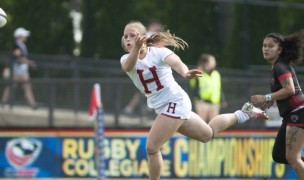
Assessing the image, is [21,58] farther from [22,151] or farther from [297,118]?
[297,118]

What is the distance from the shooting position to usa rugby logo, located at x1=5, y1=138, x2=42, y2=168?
1680cm

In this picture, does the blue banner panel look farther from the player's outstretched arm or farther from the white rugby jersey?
the player's outstretched arm

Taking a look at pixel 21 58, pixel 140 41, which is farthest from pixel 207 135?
pixel 21 58

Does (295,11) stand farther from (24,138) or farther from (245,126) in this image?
(24,138)

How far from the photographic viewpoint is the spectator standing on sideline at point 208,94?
17.9 metres

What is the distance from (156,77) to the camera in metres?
11.3

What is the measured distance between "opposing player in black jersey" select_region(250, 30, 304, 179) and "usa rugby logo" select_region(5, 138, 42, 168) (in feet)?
19.8

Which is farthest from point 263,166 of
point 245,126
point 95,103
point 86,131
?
point 95,103

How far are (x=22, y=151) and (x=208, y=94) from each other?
348cm

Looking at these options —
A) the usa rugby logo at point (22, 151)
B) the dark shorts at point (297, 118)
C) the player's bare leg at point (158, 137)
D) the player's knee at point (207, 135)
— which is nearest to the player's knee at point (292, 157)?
the dark shorts at point (297, 118)

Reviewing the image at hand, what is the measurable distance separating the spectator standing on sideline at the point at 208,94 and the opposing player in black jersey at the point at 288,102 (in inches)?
231

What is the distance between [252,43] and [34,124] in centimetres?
544

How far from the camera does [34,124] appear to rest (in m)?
17.2

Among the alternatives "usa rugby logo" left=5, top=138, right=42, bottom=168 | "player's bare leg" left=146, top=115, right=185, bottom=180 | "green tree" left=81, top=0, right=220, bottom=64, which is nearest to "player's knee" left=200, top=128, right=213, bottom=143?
"player's bare leg" left=146, top=115, right=185, bottom=180
